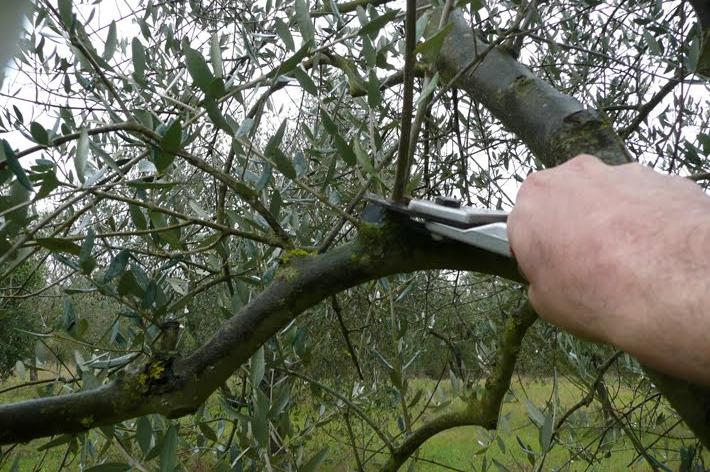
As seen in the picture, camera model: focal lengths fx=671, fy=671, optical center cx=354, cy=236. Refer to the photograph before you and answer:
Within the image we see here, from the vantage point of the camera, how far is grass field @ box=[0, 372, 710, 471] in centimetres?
235

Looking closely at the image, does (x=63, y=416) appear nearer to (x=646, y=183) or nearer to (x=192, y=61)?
(x=192, y=61)

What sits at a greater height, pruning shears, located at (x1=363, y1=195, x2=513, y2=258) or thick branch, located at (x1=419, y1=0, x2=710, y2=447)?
thick branch, located at (x1=419, y1=0, x2=710, y2=447)

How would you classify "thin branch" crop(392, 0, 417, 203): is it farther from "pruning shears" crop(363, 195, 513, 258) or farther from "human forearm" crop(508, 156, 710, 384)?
"human forearm" crop(508, 156, 710, 384)

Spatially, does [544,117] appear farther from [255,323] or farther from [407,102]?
[255,323]

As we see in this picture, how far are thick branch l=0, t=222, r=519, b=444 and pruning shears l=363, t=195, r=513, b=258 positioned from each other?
2.7 inches

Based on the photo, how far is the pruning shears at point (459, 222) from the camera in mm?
943

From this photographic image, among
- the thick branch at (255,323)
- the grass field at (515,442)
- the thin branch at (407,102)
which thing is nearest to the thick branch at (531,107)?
the thin branch at (407,102)

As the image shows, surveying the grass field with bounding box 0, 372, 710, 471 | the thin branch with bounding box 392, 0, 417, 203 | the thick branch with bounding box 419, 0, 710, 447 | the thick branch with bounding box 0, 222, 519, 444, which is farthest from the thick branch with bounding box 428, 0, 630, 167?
the grass field with bounding box 0, 372, 710, 471

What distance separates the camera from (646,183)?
80 cm

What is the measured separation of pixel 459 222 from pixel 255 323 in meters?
0.38

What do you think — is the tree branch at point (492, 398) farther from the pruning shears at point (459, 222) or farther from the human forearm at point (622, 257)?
the human forearm at point (622, 257)

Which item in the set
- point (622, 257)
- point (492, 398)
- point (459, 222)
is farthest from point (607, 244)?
point (492, 398)

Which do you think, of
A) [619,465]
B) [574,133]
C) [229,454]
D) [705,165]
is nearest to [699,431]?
[574,133]

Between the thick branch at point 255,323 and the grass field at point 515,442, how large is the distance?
0.92m
